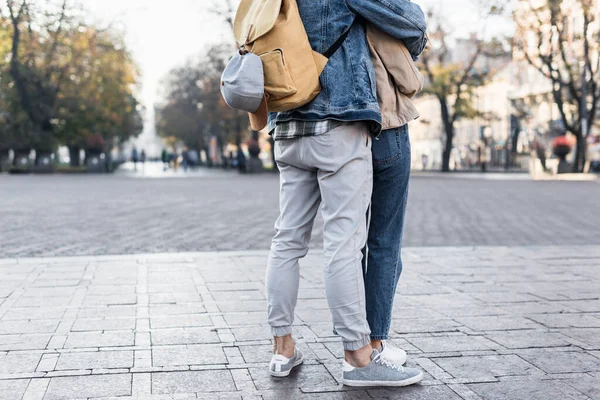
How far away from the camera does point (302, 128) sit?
343cm

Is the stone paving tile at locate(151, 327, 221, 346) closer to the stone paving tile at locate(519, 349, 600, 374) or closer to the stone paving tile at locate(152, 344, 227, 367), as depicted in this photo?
the stone paving tile at locate(152, 344, 227, 367)

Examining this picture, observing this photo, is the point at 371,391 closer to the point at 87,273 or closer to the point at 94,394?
the point at 94,394

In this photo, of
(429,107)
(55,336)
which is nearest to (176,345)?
(55,336)

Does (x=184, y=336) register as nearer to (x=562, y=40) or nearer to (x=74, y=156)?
(x=562, y=40)

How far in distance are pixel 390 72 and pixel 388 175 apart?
43 centimetres

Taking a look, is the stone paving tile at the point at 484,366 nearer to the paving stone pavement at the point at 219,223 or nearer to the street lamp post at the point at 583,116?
the paving stone pavement at the point at 219,223

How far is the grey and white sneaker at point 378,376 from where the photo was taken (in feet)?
11.3

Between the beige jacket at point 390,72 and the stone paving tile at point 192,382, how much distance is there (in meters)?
1.24

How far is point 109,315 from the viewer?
16.1 ft

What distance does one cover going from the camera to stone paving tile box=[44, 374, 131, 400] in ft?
10.9

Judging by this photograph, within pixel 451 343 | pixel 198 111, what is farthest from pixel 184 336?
pixel 198 111

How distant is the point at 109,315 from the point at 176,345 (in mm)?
881

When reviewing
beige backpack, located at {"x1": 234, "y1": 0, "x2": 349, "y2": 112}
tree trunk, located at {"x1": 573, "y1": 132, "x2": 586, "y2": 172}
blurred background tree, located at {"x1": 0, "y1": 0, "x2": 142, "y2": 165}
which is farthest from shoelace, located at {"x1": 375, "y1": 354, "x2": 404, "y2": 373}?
blurred background tree, located at {"x1": 0, "y1": 0, "x2": 142, "y2": 165}

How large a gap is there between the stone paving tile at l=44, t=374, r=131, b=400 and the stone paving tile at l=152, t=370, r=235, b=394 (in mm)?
126
